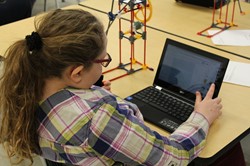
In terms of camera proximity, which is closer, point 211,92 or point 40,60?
point 40,60

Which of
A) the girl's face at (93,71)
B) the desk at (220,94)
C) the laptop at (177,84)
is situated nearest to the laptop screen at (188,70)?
the laptop at (177,84)

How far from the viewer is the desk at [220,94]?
1.17 metres

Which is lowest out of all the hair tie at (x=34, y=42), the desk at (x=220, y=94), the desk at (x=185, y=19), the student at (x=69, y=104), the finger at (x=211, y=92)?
the desk at (x=220, y=94)

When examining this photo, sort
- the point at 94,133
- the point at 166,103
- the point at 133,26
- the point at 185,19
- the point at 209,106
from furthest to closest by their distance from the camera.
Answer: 1. the point at 185,19
2. the point at 133,26
3. the point at 166,103
4. the point at 209,106
5. the point at 94,133

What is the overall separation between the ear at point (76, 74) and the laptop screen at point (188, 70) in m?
0.51

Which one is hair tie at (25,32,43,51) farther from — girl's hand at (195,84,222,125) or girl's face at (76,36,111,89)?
girl's hand at (195,84,222,125)

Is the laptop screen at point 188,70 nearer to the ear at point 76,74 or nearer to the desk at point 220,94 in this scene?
the desk at point 220,94

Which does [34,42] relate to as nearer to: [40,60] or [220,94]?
[40,60]

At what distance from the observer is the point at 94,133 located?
930 millimetres

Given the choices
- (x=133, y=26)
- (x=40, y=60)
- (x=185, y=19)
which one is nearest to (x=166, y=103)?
(x=133, y=26)

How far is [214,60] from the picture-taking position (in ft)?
4.23

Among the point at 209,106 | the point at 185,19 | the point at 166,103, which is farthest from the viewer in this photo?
the point at 185,19

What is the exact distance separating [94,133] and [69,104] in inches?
4.1

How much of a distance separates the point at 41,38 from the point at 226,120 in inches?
27.3
